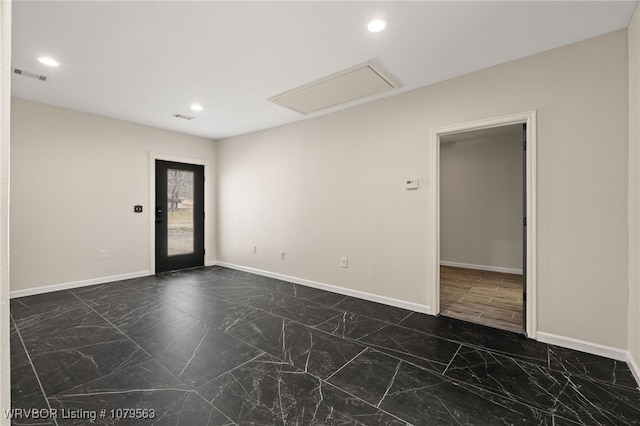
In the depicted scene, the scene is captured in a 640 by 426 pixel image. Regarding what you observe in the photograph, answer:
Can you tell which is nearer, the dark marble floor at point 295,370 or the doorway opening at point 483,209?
the dark marble floor at point 295,370

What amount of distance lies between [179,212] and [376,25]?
4.76m

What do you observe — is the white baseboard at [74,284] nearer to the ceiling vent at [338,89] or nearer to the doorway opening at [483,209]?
the ceiling vent at [338,89]

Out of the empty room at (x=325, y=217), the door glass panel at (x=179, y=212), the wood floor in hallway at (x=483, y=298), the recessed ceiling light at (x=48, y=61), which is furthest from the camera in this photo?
the door glass panel at (x=179, y=212)

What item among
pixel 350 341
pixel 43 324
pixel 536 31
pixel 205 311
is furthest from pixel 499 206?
pixel 43 324

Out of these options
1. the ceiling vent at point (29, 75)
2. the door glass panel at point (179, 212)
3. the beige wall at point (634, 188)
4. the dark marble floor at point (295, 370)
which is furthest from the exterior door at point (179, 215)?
the beige wall at point (634, 188)

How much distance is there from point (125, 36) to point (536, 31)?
340 cm

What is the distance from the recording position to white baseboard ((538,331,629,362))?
7.54ft

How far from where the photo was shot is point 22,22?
2209 millimetres

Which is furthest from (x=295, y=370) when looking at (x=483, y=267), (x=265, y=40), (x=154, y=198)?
(x=483, y=267)

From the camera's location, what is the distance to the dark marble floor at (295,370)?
5.66 feet

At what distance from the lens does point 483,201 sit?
584 centimetres

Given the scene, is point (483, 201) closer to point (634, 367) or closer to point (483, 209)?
point (483, 209)

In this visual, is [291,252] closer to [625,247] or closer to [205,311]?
[205,311]

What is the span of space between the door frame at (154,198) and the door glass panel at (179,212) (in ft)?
0.84
